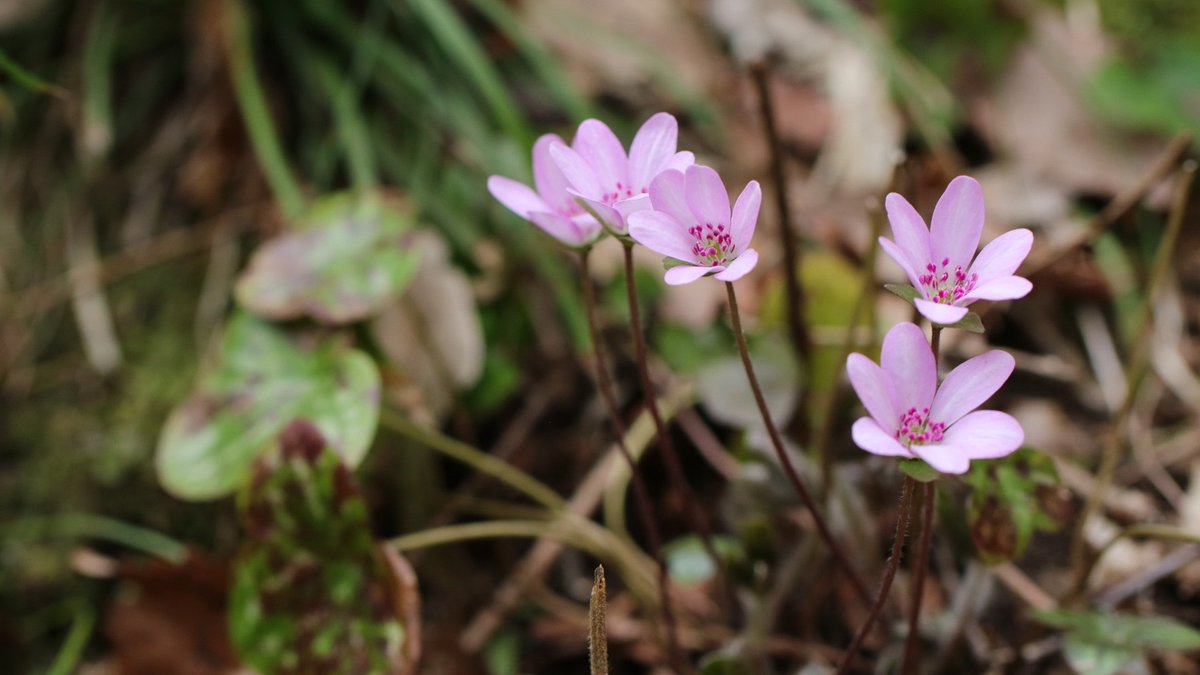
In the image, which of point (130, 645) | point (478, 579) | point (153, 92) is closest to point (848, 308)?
point (478, 579)

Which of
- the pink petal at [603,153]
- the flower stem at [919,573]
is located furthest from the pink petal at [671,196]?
the flower stem at [919,573]

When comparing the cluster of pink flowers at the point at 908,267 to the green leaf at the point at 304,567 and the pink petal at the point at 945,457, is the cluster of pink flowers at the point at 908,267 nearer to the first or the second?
the pink petal at the point at 945,457

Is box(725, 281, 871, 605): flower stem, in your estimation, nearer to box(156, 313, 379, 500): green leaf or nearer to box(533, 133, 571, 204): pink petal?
box(533, 133, 571, 204): pink petal

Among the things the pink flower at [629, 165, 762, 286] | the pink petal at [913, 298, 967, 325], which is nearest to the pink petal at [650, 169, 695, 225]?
the pink flower at [629, 165, 762, 286]

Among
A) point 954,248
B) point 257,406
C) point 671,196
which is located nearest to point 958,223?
point 954,248

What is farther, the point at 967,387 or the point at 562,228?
the point at 562,228

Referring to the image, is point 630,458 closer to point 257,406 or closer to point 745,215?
point 745,215

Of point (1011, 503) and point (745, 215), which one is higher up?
point (745, 215)
